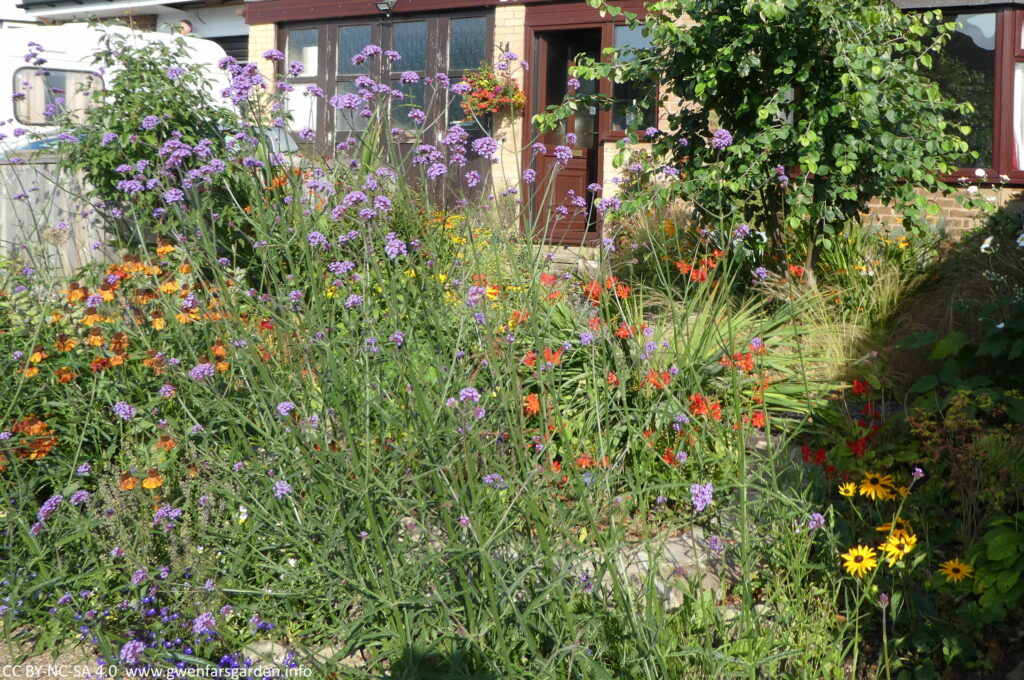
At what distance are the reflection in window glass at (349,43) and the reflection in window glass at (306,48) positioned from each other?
39 centimetres

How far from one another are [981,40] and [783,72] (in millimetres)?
3659

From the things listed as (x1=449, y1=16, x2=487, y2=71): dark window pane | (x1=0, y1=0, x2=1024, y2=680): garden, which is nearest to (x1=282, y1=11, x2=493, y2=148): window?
(x1=449, y1=16, x2=487, y2=71): dark window pane

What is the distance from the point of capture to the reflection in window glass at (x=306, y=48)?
11.9 metres

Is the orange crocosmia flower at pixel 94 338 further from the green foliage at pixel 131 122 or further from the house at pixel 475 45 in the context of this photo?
the house at pixel 475 45

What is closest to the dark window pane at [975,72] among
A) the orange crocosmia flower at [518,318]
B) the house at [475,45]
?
the house at [475,45]

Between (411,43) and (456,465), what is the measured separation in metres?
9.77

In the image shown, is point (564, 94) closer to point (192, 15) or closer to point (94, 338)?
point (192, 15)

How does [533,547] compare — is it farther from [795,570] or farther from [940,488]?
[940,488]

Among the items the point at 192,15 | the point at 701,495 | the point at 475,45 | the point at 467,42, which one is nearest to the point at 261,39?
the point at 192,15

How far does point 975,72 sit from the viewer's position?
7.77 meters

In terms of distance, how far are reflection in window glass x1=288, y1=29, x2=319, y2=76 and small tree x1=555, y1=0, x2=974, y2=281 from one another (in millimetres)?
7158

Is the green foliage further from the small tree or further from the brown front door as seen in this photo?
the brown front door

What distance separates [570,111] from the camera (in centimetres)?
547

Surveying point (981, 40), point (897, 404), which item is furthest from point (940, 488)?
point (981, 40)
